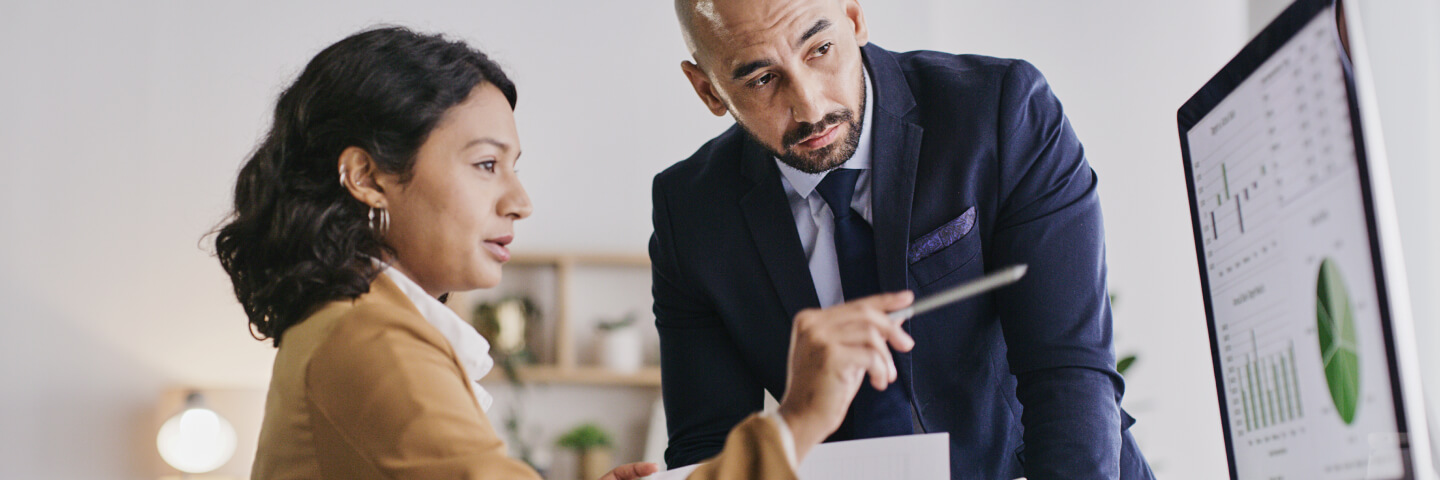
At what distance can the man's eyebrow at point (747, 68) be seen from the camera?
4.04ft

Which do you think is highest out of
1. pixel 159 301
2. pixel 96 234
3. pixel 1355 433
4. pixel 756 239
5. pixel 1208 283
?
pixel 96 234

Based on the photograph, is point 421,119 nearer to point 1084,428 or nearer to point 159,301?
point 1084,428

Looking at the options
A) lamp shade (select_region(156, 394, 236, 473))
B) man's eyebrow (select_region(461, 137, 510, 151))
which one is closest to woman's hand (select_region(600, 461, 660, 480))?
man's eyebrow (select_region(461, 137, 510, 151))

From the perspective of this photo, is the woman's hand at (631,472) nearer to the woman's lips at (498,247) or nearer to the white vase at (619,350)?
the woman's lips at (498,247)

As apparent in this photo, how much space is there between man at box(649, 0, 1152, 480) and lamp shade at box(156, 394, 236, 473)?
2.42 m

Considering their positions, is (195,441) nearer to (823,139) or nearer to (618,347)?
(618,347)

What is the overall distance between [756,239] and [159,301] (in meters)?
2.95

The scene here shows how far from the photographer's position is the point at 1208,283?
0.84 meters

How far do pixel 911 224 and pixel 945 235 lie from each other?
0.14 ft

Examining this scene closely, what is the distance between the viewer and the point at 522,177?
12.4ft

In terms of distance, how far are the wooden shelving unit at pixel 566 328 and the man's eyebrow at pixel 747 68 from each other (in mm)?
2255

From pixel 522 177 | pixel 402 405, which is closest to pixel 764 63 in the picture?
pixel 402 405

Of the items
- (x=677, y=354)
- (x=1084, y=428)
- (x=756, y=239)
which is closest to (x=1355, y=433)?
(x=1084, y=428)

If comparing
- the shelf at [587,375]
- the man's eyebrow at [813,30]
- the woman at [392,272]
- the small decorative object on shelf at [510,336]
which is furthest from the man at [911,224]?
the small decorative object on shelf at [510,336]
